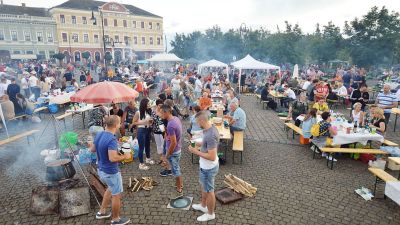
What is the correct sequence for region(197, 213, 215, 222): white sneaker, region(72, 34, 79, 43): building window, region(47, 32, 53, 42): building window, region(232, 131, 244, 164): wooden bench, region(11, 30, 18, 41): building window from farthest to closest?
region(72, 34, 79, 43): building window → region(47, 32, 53, 42): building window → region(11, 30, 18, 41): building window → region(232, 131, 244, 164): wooden bench → region(197, 213, 215, 222): white sneaker

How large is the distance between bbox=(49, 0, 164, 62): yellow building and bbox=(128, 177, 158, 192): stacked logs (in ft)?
166

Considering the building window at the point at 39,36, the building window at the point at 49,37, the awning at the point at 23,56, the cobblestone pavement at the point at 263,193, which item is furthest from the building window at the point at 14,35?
the cobblestone pavement at the point at 263,193

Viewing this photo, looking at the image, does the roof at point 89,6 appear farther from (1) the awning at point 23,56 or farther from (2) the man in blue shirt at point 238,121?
(2) the man in blue shirt at point 238,121

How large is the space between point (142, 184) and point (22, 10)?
59.9 metres

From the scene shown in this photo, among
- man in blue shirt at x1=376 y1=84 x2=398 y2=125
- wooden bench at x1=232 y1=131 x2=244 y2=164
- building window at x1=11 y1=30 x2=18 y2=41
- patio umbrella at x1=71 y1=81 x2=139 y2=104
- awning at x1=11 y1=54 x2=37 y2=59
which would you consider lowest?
wooden bench at x1=232 y1=131 x2=244 y2=164

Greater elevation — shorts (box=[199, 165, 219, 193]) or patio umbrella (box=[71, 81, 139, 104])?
patio umbrella (box=[71, 81, 139, 104])

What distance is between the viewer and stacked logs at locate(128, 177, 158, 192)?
5762mm

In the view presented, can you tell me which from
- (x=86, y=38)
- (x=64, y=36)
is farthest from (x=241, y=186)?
(x=86, y=38)

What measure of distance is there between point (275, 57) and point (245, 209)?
27535 millimetres

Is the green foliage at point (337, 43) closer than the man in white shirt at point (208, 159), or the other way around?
the man in white shirt at point (208, 159)

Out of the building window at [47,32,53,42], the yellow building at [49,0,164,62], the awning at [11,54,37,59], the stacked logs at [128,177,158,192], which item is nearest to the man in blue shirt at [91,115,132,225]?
the stacked logs at [128,177,158,192]

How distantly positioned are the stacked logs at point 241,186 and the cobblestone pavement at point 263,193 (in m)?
0.18

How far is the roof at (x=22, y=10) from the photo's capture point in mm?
49469

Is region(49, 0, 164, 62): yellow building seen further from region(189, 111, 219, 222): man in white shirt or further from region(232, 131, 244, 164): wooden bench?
region(189, 111, 219, 222): man in white shirt
